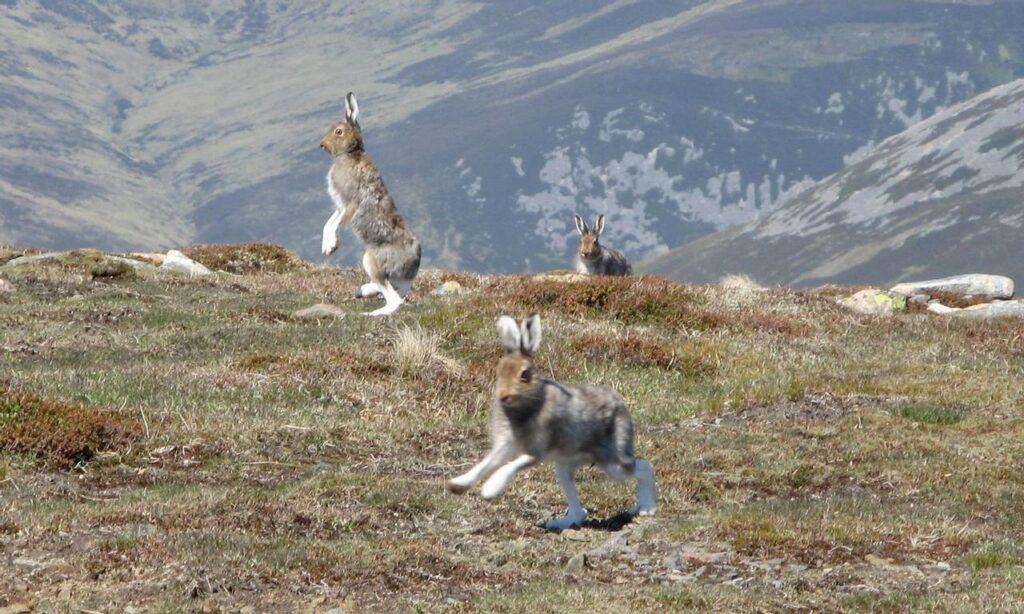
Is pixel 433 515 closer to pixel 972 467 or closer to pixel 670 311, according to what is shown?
pixel 972 467

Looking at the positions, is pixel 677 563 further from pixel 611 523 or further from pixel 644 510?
pixel 644 510

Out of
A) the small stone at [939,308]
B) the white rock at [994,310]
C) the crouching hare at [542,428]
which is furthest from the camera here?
the small stone at [939,308]

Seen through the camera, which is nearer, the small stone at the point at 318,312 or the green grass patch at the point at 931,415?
the green grass patch at the point at 931,415

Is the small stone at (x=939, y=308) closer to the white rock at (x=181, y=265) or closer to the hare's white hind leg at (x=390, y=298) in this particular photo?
the hare's white hind leg at (x=390, y=298)

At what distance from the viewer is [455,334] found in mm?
24062

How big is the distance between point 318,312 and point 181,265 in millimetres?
10403

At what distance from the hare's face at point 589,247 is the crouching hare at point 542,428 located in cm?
2359

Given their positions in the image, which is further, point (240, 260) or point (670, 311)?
point (240, 260)

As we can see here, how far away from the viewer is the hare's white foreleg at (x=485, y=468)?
12367mm

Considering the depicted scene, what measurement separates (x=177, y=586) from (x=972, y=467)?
9.68 meters

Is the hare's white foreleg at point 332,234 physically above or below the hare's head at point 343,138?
below

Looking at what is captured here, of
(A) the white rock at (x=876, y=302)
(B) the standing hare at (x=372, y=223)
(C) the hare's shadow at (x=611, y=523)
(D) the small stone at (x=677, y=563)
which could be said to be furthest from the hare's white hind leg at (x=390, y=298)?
(D) the small stone at (x=677, y=563)

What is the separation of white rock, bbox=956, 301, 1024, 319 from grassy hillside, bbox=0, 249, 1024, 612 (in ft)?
13.1

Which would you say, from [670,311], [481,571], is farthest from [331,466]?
[670,311]
